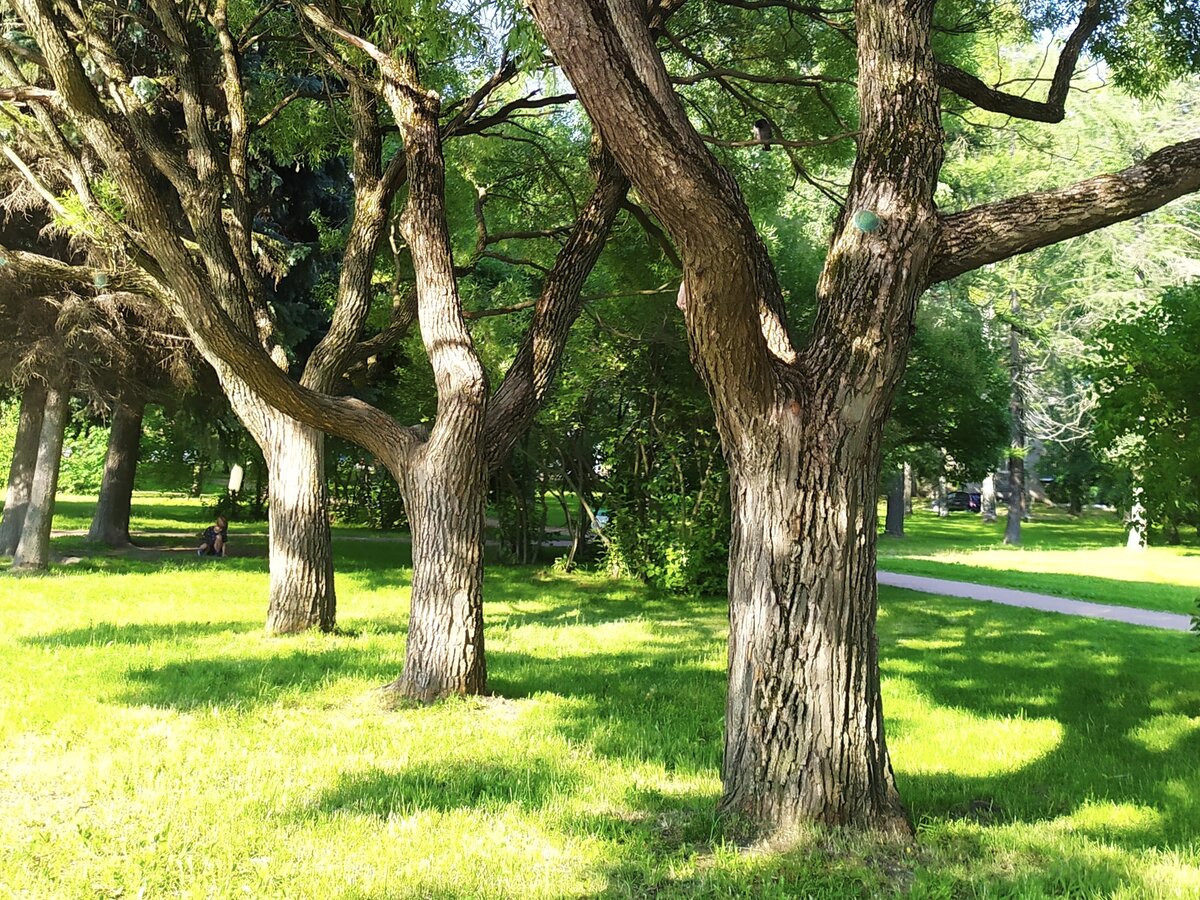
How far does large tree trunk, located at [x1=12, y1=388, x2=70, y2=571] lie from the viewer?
1428 cm

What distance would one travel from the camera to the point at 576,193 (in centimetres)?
1321

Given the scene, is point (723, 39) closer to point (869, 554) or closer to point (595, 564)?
point (869, 554)

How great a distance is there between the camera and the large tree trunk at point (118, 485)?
18.9 m

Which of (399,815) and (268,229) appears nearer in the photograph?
(399,815)

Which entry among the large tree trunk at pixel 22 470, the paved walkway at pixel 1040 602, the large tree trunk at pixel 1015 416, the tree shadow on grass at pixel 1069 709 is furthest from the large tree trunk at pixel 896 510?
the large tree trunk at pixel 22 470

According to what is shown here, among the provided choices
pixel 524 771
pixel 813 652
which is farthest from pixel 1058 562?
pixel 813 652

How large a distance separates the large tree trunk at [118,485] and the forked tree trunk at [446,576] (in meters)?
13.4

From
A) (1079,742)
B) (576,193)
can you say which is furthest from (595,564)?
(1079,742)

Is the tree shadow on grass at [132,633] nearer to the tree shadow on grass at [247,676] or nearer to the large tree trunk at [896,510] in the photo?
the tree shadow on grass at [247,676]

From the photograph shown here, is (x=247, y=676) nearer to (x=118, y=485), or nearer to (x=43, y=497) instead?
(x=43, y=497)

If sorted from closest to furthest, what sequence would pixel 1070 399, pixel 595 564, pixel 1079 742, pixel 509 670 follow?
pixel 1079 742 < pixel 509 670 < pixel 595 564 < pixel 1070 399

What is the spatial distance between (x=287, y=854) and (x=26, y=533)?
41.2 feet

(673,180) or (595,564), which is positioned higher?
(673,180)

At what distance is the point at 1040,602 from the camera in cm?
1566
